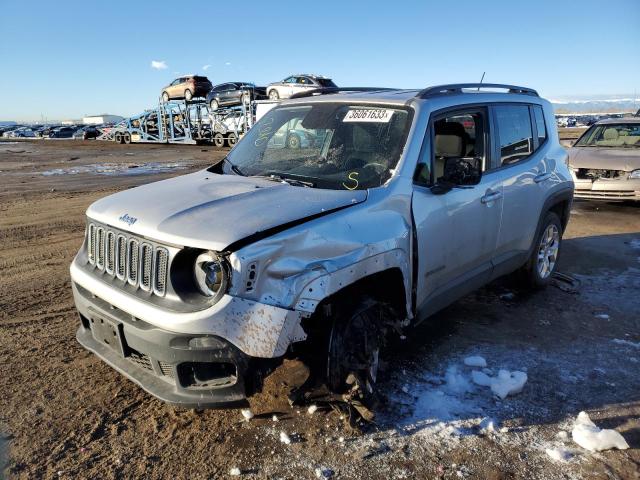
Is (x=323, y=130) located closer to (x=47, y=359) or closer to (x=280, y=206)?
(x=280, y=206)

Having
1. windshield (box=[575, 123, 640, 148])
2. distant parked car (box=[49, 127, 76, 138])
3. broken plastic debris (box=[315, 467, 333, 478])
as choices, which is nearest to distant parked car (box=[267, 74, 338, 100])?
windshield (box=[575, 123, 640, 148])

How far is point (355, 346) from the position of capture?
9.75 feet

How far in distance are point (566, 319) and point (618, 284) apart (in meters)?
1.40

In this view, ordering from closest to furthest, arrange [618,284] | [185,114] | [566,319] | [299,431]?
1. [299,431]
2. [566,319]
3. [618,284]
4. [185,114]

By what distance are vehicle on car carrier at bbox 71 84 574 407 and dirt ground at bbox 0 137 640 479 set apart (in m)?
0.38

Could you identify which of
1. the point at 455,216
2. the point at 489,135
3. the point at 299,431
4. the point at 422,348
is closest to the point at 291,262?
the point at 299,431

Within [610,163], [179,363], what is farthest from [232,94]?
[179,363]

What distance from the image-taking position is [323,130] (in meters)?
3.79

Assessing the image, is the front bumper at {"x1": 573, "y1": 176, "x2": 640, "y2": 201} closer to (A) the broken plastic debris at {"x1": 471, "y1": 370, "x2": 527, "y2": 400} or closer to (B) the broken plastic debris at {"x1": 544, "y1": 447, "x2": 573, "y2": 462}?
(A) the broken plastic debris at {"x1": 471, "y1": 370, "x2": 527, "y2": 400}

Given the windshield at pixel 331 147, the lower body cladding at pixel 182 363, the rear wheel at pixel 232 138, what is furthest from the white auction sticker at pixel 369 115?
the rear wheel at pixel 232 138

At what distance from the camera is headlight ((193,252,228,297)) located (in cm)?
248

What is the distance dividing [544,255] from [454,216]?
2.36 metres

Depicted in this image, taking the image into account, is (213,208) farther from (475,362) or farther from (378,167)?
(475,362)

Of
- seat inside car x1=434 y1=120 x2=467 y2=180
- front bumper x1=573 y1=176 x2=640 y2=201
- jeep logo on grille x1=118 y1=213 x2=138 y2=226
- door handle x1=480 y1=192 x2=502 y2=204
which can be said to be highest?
seat inside car x1=434 y1=120 x2=467 y2=180
